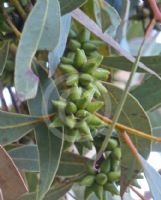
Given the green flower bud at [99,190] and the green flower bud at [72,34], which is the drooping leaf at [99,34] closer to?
the green flower bud at [72,34]

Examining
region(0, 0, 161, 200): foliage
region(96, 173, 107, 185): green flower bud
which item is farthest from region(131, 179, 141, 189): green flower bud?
region(96, 173, 107, 185): green flower bud

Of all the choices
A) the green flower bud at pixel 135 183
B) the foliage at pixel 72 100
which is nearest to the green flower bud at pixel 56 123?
the foliage at pixel 72 100

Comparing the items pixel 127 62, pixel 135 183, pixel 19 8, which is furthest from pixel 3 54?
pixel 135 183

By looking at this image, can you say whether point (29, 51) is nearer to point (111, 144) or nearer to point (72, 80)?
point (72, 80)

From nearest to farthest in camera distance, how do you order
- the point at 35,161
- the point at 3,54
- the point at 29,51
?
the point at 29,51 < the point at 3,54 < the point at 35,161

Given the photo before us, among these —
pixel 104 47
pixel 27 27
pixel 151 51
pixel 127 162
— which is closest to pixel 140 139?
pixel 127 162

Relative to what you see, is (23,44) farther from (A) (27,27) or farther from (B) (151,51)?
(B) (151,51)

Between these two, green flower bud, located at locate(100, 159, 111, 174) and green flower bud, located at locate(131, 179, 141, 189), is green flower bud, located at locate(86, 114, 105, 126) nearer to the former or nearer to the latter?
green flower bud, located at locate(100, 159, 111, 174)
